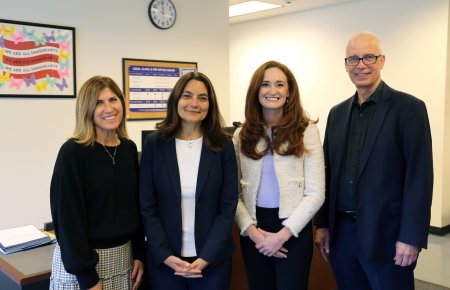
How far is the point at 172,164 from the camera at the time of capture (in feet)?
5.74

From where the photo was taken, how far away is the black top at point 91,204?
153 centimetres

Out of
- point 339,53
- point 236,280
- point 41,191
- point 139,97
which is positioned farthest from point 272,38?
point 236,280

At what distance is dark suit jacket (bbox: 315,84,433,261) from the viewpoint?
1768mm

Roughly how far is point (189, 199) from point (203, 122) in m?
0.35

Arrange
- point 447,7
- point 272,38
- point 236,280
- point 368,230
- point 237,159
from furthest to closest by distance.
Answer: point 272,38
point 447,7
point 236,280
point 237,159
point 368,230

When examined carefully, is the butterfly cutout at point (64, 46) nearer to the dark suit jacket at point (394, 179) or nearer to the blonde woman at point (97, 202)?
the blonde woman at point (97, 202)

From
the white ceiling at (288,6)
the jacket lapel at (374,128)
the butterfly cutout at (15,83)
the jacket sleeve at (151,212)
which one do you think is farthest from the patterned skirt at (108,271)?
the white ceiling at (288,6)

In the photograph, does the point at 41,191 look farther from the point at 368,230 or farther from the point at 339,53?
the point at 339,53

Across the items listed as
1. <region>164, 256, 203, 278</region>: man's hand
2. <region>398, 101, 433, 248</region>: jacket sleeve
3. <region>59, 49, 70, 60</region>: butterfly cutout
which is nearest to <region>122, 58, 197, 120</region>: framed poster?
<region>59, 49, 70, 60</region>: butterfly cutout

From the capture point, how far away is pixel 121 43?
3885 mm

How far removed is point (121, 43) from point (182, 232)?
2615mm

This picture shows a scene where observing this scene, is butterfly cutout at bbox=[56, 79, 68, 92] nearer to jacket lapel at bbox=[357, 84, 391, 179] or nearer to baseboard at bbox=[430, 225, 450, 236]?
jacket lapel at bbox=[357, 84, 391, 179]

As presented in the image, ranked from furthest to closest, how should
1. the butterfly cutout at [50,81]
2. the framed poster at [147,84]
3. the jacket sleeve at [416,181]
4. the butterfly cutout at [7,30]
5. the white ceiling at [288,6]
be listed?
the white ceiling at [288,6], the framed poster at [147,84], the butterfly cutout at [50,81], the butterfly cutout at [7,30], the jacket sleeve at [416,181]

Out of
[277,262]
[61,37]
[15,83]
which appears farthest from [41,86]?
[277,262]
